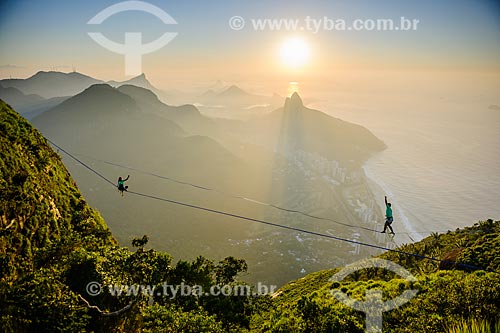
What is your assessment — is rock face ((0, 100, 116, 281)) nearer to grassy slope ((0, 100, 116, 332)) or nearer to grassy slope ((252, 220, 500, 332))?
grassy slope ((0, 100, 116, 332))

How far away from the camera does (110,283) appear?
44.2ft

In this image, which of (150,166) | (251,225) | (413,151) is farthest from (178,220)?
(413,151)

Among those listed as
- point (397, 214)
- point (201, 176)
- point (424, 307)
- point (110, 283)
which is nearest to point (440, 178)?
point (397, 214)

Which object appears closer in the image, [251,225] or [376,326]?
[376,326]

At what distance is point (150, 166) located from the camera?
5325 inches

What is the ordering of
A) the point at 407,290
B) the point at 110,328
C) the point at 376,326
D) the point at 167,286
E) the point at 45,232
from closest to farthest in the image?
the point at 110,328, the point at 376,326, the point at 45,232, the point at 407,290, the point at 167,286

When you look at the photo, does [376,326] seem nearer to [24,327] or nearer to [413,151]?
[24,327]

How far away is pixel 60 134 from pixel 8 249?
599ft

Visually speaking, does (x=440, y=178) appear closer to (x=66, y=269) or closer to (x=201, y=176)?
(x=201, y=176)

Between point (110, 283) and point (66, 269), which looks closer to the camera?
point (66, 269)

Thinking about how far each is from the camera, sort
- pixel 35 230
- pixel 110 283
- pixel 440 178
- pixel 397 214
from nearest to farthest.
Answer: pixel 110 283, pixel 35 230, pixel 397 214, pixel 440 178

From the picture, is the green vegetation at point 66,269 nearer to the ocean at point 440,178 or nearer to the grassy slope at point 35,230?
the grassy slope at point 35,230

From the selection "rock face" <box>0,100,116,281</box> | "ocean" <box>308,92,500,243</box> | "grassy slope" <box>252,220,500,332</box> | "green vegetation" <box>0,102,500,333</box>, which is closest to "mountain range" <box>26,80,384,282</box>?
"ocean" <box>308,92,500,243</box>

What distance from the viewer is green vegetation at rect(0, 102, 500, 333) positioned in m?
10.7
